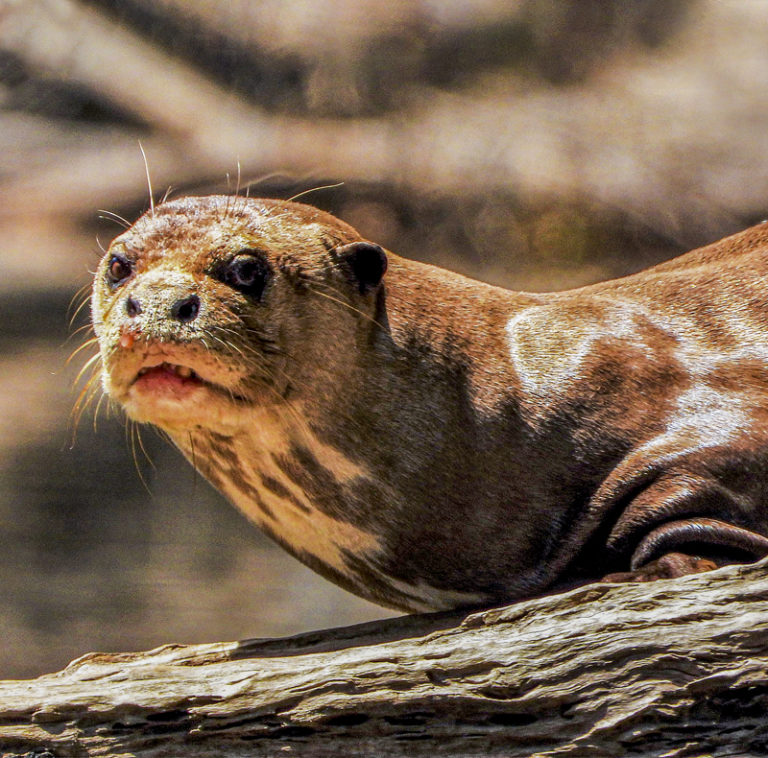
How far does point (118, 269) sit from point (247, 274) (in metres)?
0.35

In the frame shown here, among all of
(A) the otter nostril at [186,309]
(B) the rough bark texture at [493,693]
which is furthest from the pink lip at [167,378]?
(B) the rough bark texture at [493,693]

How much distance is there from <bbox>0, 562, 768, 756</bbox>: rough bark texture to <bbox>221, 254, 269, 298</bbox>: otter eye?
86 centimetres

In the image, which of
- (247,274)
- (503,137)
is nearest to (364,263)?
(247,274)

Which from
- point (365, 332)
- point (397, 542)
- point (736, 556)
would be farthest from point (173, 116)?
point (736, 556)

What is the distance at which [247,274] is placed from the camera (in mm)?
2938

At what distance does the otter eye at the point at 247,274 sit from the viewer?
2.92 m

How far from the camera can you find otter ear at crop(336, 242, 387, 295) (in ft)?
10.1

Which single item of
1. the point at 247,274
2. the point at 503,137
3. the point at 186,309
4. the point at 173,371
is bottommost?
the point at 173,371

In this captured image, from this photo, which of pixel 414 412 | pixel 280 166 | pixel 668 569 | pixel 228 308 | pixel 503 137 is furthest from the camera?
pixel 280 166

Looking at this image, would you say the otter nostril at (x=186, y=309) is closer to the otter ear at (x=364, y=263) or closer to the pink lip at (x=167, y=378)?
the pink lip at (x=167, y=378)

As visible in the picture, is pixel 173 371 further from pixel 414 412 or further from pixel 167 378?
pixel 414 412

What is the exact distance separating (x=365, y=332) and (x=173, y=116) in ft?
7.64

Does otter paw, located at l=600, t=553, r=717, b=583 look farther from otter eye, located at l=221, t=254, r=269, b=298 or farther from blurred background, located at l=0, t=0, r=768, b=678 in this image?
blurred background, located at l=0, t=0, r=768, b=678

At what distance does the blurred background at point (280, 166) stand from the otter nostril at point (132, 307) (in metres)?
2.02
